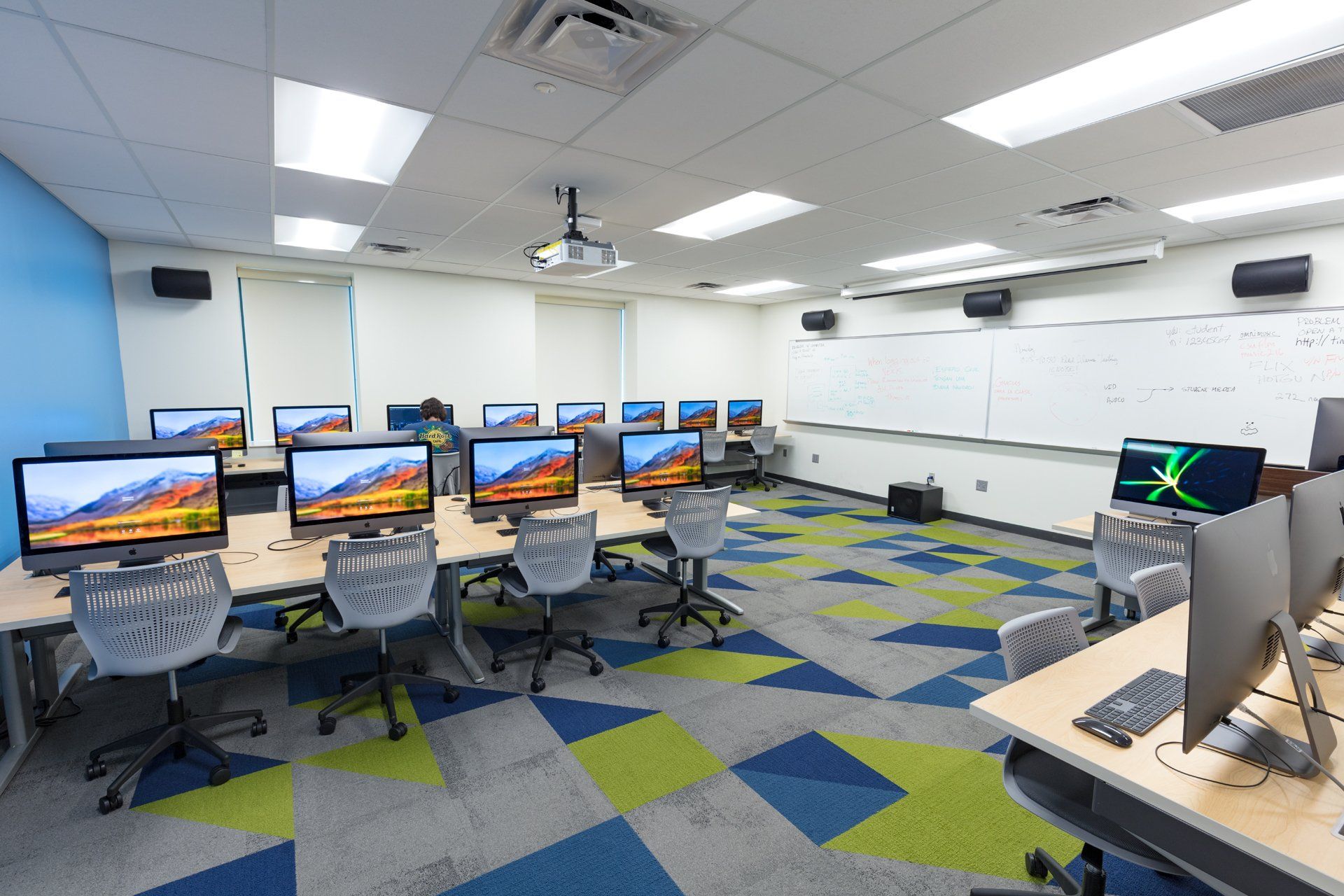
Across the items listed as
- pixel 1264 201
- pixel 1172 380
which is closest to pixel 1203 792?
pixel 1264 201

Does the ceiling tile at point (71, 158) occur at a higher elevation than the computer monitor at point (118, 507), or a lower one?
higher

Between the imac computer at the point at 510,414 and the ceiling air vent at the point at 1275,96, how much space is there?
5.73m

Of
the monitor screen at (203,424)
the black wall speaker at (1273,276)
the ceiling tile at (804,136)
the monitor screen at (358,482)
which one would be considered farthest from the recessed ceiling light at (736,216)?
the monitor screen at (203,424)

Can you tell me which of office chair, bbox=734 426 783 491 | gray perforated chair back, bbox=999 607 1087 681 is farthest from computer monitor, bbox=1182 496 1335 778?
office chair, bbox=734 426 783 491

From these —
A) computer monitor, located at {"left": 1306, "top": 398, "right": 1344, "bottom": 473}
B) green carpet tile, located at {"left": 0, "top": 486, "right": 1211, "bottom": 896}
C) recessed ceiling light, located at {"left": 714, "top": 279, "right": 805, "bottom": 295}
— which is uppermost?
recessed ceiling light, located at {"left": 714, "top": 279, "right": 805, "bottom": 295}

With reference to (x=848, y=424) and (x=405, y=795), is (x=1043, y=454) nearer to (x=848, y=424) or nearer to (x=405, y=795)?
(x=848, y=424)

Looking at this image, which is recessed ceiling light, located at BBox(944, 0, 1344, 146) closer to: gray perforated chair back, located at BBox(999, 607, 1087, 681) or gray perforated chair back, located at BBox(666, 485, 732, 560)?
gray perforated chair back, located at BBox(999, 607, 1087, 681)

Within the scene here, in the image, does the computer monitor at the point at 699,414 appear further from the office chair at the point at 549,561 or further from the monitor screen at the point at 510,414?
the office chair at the point at 549,561

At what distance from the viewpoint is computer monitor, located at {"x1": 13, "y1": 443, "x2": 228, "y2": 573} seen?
7.29ft

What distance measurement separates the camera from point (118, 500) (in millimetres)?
2359

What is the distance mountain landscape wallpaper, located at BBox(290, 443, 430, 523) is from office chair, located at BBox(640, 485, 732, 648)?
132 centimetres

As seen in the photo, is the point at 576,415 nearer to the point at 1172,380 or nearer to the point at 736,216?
the point at 736,216

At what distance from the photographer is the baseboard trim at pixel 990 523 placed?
5688 mm

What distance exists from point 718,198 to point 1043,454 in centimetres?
431
